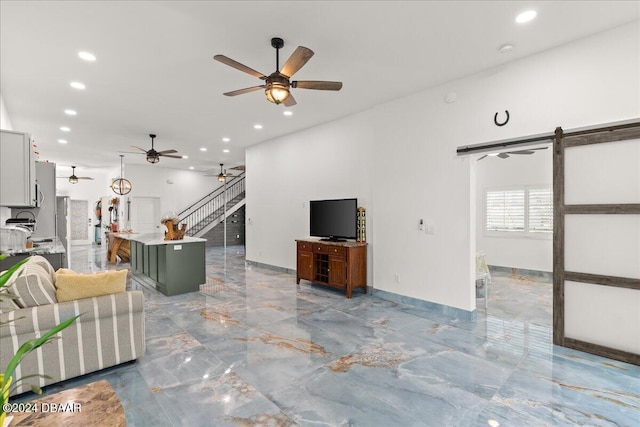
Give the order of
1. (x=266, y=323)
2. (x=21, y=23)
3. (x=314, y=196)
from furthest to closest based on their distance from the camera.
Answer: (x=314, y=196), (x=266, y=323), (x=21, y=23)

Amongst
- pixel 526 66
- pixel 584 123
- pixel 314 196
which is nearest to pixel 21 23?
pixel 314 196

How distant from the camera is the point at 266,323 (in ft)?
13.7

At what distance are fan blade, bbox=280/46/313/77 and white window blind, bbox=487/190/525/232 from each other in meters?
6.34

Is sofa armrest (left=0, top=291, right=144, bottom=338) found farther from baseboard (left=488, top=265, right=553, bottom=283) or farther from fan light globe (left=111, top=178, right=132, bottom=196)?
baseboard (left=488, top=265, right=553, bottom=283)

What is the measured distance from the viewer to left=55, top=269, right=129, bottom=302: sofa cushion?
277 centimetres

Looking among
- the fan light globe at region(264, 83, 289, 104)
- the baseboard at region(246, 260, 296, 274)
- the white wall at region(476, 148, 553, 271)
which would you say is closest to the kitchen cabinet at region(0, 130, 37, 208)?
the fan light globe at region(264, 83, 289, 104)

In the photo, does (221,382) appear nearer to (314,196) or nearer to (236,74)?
(236,74)

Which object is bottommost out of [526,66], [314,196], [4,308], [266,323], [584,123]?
[266,323]

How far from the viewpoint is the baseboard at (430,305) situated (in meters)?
4.30

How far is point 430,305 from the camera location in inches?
183

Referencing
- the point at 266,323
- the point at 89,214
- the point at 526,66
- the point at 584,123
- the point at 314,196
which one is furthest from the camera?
the point at 89,214

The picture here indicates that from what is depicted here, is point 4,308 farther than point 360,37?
No

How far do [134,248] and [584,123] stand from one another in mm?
7934

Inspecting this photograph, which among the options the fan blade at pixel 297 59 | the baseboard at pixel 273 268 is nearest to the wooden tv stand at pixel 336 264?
the baseboard at pixel 273 268
